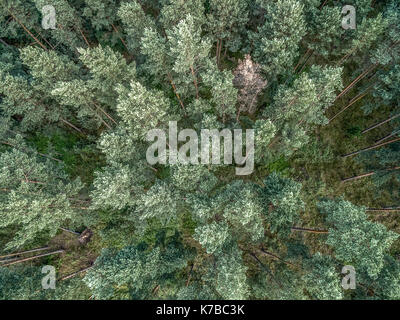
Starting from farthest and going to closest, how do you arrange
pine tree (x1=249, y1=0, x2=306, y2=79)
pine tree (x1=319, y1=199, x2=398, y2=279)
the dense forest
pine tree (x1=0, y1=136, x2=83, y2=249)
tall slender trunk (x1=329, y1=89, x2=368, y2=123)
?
tall slender trunk (x1=329, y1=89, x2=368, y2=123)
pine tree (x1=249, y1=0, x2=306, y2=79)
the dense forest
pine tree (x1=0, y1=136, x2=83, y2=249)
pine tree (x1=319, y1=199, x2=398, y2=279)

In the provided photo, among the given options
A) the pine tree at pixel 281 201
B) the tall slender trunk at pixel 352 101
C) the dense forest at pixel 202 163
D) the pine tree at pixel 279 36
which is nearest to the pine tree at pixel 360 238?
the dense forest at pixel 202 163

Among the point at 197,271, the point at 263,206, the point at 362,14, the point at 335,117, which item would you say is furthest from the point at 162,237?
the point at 362,14

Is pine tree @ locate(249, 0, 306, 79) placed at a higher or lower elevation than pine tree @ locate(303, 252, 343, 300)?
higher

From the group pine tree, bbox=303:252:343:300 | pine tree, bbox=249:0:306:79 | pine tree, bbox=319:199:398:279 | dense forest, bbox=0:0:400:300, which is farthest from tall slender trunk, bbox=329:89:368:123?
pine tree, bbox=303:252:343:300

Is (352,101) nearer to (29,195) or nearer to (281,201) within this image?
(281,201)

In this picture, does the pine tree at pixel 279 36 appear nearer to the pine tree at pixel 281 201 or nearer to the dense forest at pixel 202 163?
the dense forest at pixel 202 163

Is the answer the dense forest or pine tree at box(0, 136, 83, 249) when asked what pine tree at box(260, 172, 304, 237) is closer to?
the dense forest

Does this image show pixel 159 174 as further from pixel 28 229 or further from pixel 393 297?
pixel 393 297

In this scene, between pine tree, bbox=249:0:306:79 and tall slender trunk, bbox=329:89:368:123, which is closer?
pine tree, bbox=249:0:306:79

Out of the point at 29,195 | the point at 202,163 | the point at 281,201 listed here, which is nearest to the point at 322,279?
the point at 281,201
